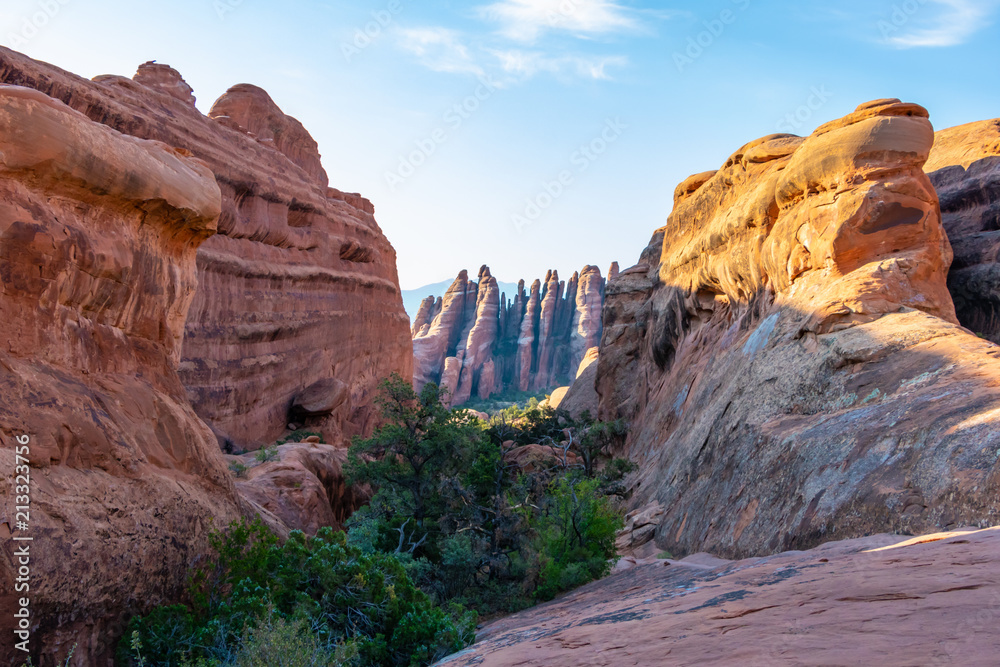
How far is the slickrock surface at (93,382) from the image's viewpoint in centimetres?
708

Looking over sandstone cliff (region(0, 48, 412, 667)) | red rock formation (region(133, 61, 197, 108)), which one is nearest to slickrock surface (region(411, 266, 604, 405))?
red rock formation (region(133, 61, 197, 108))

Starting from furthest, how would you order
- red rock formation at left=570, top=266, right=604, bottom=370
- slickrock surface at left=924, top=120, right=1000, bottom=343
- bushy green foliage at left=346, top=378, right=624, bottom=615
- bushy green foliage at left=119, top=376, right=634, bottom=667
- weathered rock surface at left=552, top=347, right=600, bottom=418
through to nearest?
red rock formation at left=570, top=266, right=604, bottom=370, weathered rock surface at left=552, top=347, right=600, bottom=418, slickrock surface at left=924, top=120, right=1000, bottom=343, bushy green foliage at left=346, top=378, right=624, bottom=615, bushy green foliage at left=119, top=376, right=634, bottom=667

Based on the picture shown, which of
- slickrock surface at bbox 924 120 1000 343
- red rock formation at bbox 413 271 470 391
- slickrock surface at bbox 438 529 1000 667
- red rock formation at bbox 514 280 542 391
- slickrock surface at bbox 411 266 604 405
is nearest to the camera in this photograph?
slickrock surface at bbox 438 529 1000 667

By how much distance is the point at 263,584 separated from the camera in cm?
945

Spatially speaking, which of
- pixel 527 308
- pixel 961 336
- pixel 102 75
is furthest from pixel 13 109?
pixel 527 308

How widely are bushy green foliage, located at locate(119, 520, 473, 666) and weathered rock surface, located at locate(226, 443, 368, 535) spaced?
9.15ft

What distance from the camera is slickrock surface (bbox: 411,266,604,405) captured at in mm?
87625

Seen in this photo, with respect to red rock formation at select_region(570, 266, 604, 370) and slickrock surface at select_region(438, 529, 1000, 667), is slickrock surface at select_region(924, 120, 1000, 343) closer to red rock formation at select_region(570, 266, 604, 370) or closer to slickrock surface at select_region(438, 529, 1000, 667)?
slickrock surface at select_region(438, 529, 1000, 667)

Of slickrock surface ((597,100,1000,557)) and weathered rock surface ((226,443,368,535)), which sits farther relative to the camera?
weathered rock surface ((226,443,368,535))

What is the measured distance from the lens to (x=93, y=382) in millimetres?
8984

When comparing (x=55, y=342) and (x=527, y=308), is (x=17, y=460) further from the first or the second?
(x=527, y=308)

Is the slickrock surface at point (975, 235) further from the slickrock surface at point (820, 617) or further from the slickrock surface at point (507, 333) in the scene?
the slickrock surface at point (507, 333)

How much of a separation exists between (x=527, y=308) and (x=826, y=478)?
88809mm

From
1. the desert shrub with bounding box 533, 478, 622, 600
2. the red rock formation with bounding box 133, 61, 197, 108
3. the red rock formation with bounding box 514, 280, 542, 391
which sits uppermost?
the red rock formation with bounding box 133, 61, 197, 108
